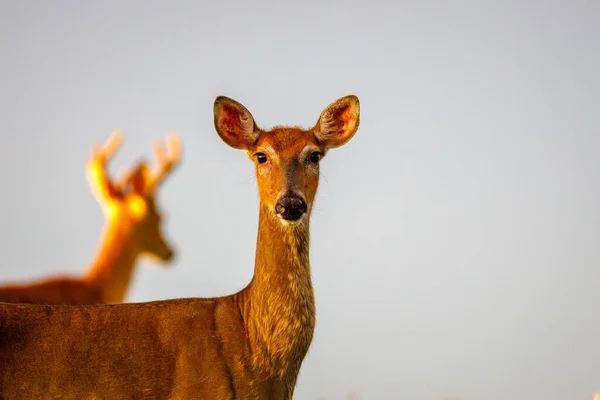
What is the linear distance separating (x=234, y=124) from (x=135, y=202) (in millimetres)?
9145

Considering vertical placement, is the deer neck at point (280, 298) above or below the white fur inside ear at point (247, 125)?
below

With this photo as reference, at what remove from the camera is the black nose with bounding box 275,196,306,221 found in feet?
23.5

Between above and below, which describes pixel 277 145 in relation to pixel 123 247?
above

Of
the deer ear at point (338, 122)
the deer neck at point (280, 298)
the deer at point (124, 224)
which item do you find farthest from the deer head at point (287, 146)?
the deer at point (124, 224)

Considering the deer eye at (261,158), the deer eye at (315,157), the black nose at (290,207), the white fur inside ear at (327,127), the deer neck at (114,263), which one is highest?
the white fur inside ear at (327,127)

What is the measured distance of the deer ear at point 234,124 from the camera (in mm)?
8000

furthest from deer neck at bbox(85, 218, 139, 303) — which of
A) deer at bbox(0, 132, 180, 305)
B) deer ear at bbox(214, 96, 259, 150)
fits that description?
deer ear at bbox(214, 96, 259, 150)

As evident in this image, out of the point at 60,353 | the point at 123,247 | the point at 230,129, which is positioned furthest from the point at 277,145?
the point at 123,247

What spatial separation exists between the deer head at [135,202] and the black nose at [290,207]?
9602mm

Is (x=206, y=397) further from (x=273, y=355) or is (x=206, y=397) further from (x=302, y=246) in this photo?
(x=302, y=246)

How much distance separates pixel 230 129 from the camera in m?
8.11

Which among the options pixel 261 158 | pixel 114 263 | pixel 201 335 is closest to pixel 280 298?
pixel 201 335

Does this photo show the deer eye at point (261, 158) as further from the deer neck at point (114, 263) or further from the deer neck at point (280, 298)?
the deer neck at point (114, 263)

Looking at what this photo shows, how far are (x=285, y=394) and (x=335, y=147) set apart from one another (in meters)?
2.02
